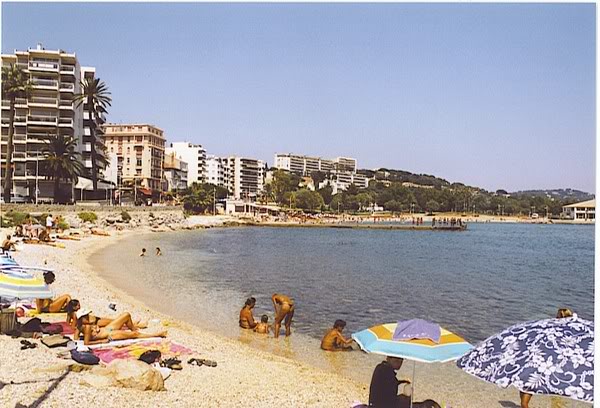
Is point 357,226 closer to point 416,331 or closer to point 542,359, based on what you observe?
point 416,331

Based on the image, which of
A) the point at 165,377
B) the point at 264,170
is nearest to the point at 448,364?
the point at 165,377

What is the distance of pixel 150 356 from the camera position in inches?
237

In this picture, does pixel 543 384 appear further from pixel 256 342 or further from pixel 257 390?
pixel 256 342

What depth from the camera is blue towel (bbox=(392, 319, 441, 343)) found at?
13.7ft

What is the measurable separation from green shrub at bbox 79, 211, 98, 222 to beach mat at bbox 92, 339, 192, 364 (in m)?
21.8

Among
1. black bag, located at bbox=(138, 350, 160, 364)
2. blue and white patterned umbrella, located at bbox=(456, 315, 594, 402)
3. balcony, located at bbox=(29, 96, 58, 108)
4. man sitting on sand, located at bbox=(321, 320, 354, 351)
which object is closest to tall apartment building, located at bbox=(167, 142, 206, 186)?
balcony, located at bbox=(29, 96, 58, 108)

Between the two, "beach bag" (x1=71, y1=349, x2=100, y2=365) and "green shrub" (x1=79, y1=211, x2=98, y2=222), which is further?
"green shrub" (x1=79, y1=211, x2=98, y2=222)

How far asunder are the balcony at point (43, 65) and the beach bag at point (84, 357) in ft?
91.0

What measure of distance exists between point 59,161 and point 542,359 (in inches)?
907

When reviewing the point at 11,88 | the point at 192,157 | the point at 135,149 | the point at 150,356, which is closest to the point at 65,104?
the point at 11,88

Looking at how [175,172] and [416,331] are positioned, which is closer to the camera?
[416,331]

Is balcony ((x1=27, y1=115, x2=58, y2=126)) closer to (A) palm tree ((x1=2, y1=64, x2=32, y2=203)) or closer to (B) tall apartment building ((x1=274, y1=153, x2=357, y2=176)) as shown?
(A) palm tree ((x1=2, y1=64, x2=32, y2=203))

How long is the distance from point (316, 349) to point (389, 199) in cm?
7390

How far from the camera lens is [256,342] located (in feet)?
27.8
